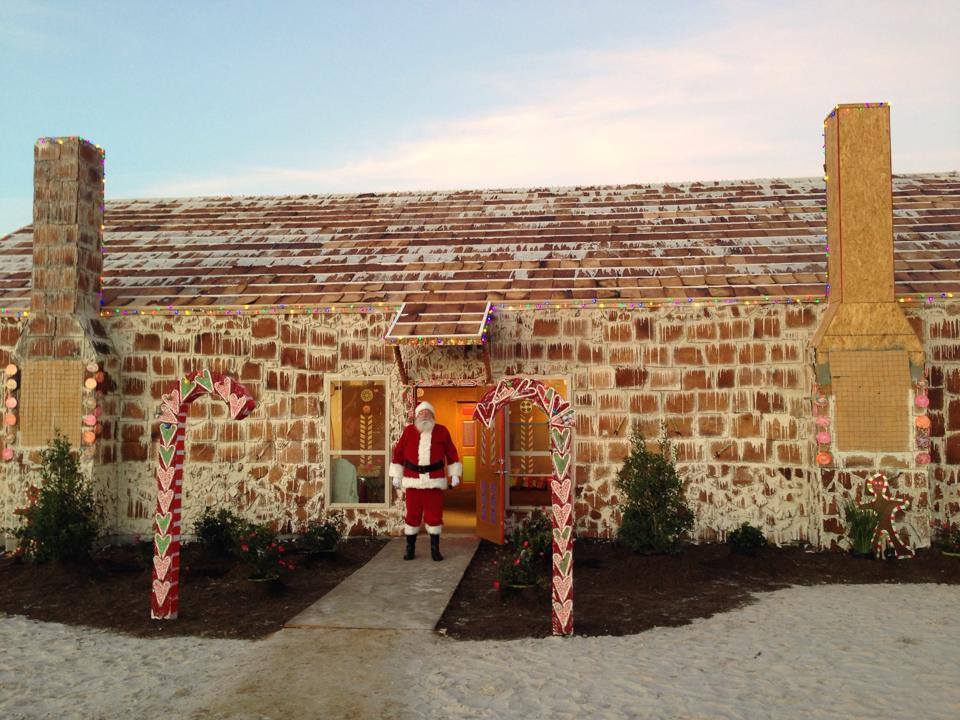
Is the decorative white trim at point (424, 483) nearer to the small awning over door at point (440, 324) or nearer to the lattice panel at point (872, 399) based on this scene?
the small awning over door at point (440, 324)

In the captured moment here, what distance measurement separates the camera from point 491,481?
33.7 feet

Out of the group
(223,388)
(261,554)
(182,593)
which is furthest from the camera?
(261,554)

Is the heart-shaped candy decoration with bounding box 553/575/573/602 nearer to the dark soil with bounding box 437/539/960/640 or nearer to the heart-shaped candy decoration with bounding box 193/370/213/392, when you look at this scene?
the dark soil with bounding box 437/539/960/640

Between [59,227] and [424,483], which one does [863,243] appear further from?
[59,227]

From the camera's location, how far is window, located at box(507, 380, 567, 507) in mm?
10680

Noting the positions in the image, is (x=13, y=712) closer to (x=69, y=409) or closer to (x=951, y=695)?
(x=69, y=409)

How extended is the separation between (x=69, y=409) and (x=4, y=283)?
8.41 ft

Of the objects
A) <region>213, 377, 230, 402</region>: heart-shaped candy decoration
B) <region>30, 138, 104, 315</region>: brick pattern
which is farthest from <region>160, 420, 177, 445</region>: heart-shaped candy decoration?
<region>30, 138, 104, 315</region>: brick pattern

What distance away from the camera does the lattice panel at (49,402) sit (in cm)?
1013

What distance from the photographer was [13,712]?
528 cm

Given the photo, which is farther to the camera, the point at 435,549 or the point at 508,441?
the point at 508,441

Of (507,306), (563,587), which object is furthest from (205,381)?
(507,306)

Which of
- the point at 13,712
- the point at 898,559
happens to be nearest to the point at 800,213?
the point at 898,559

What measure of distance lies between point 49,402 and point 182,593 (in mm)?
3603
